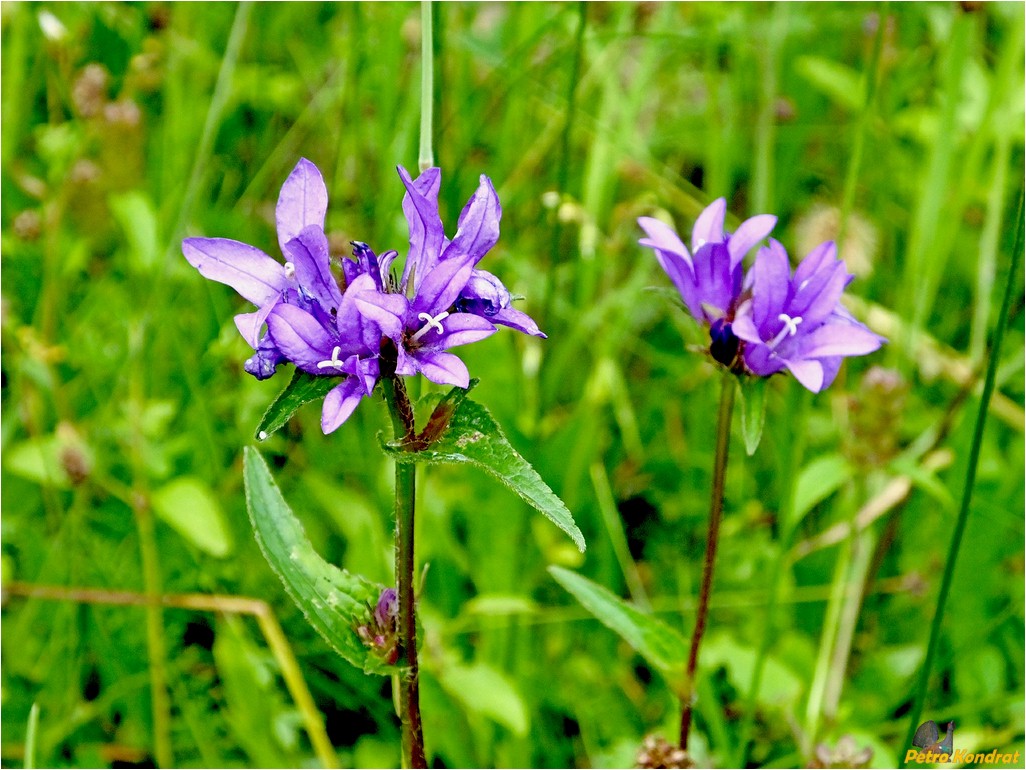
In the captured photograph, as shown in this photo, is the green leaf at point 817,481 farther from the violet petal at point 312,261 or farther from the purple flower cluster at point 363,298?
the violet petal at point 312,261

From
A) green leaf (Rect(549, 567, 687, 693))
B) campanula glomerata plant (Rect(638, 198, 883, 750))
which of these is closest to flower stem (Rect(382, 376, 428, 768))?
green leaf (Rect(549, 567, 687, 693))

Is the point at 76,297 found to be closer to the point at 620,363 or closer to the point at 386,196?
the point at 386,196

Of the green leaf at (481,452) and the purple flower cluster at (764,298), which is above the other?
the purple flower cluster at (764,298)

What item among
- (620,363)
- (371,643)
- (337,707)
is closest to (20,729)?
(337,707)

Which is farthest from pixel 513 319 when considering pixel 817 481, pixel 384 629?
pixel 817 481

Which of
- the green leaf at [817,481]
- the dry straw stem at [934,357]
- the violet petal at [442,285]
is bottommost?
the green leaf at [817,481]

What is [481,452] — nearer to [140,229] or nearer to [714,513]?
[714,513]

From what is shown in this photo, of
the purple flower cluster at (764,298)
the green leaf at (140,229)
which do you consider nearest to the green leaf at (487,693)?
the purple flower cluster at (764,298)

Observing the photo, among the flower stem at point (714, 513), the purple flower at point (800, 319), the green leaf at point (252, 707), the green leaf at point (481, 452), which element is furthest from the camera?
the green leaf at point (252, 707)
